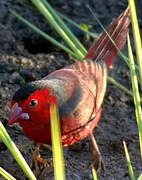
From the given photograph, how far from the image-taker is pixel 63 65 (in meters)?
5.40

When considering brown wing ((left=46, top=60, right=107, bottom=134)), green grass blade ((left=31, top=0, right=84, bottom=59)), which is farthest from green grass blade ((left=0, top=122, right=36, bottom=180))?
green grass blade ((left=31, top=0, right=84, bottom=59))

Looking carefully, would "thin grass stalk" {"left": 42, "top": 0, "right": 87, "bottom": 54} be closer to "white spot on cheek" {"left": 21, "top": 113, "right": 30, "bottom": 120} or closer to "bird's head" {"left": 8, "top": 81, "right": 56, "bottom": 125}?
"bird's head" {"left": 8, "top": 81, "right": 56, "bottom": 125}

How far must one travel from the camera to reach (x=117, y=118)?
491 cm

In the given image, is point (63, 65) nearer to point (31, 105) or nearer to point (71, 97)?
point (71, 97)

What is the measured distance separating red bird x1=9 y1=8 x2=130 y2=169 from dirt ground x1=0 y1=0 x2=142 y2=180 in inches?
13.2

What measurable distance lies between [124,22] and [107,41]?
0.25m

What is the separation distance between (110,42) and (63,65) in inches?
29.7

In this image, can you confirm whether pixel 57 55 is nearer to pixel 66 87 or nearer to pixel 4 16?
pixel 4 16

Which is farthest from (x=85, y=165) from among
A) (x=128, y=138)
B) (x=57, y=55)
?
(x=57, y=55)

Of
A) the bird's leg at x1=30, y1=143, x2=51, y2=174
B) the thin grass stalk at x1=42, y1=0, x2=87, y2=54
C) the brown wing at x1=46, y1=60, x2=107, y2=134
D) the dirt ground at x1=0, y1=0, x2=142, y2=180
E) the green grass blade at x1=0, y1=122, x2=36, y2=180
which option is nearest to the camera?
the green grass blade at x1=0, y1=122, x2=36, y2=180

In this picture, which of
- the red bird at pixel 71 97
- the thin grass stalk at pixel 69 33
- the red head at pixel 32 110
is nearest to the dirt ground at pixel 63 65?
the red bird at pixel 71 97

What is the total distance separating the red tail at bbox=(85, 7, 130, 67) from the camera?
4.81 m

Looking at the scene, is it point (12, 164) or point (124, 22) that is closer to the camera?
point (12, 164)

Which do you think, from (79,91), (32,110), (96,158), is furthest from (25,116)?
(96,158)
